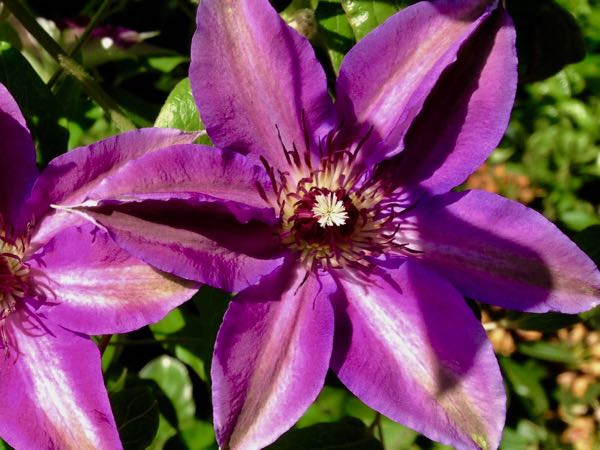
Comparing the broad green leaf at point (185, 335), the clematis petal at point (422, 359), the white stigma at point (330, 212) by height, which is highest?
the white stigma at point (330, 212)

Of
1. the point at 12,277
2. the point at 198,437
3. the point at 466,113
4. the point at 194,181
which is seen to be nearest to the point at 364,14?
the point at 466,113

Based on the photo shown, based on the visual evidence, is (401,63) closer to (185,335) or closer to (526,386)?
(185,335)

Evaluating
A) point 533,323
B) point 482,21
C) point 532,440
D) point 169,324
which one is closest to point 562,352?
point 532,440

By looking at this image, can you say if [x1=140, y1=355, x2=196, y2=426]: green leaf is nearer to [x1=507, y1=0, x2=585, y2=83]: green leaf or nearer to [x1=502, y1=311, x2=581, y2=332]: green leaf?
[x1=502, y1=311, x2=581, y2=332]: green leaf

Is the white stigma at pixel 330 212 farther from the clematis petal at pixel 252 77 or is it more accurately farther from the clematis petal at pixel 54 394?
the clematis petal at pixel 54 394

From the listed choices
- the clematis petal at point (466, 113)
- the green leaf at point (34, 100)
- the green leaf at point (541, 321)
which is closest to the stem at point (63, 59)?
the green leaf at point (34, 100)

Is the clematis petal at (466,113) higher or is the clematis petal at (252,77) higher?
the clematis petal at (252,77)

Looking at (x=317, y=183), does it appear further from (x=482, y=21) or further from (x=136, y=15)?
(x=136, y=15)
